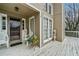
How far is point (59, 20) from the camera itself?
9727mm

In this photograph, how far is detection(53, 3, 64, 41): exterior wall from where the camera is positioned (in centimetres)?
970

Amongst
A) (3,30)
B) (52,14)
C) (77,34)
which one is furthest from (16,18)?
(77,34)

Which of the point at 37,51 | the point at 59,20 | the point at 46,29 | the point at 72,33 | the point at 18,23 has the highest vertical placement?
the point at 59,20

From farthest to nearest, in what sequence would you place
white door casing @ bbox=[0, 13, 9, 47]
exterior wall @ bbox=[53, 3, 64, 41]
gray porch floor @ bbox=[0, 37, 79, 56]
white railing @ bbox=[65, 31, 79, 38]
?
white railing @ bbox=[65, 31, 79, 38] → exterior wall @ bbox=[53, 3, 64, 41] → white door casing @ bbox=[0, 13, 9, 47] → gray porch floor @ bbox=[0, 37, 79, 56]

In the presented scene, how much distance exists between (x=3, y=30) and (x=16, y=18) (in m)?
1.76

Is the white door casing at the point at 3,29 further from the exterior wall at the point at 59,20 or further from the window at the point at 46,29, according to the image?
the exterior wall at the point at 59,20

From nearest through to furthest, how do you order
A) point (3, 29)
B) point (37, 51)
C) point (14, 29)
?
point (37, 51), point (3, 29), point (14, 29)

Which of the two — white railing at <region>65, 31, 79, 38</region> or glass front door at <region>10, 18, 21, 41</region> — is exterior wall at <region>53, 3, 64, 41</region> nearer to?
glass front door at <region>10, 18, 21, 41</region>

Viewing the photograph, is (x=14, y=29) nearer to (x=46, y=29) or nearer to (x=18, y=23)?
(x=18, y=23)

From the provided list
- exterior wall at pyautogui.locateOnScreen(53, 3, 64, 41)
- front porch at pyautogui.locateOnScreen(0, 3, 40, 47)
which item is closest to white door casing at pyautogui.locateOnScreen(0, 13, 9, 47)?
front porch at pyautogui.locateOnScreen(0, 3, 40, 47)

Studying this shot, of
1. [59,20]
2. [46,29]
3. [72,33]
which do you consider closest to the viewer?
[46,29]

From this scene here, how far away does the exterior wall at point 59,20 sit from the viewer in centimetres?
970

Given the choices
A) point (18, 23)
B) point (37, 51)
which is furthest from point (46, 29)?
point (37, 51)

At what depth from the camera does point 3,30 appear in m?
6.23
